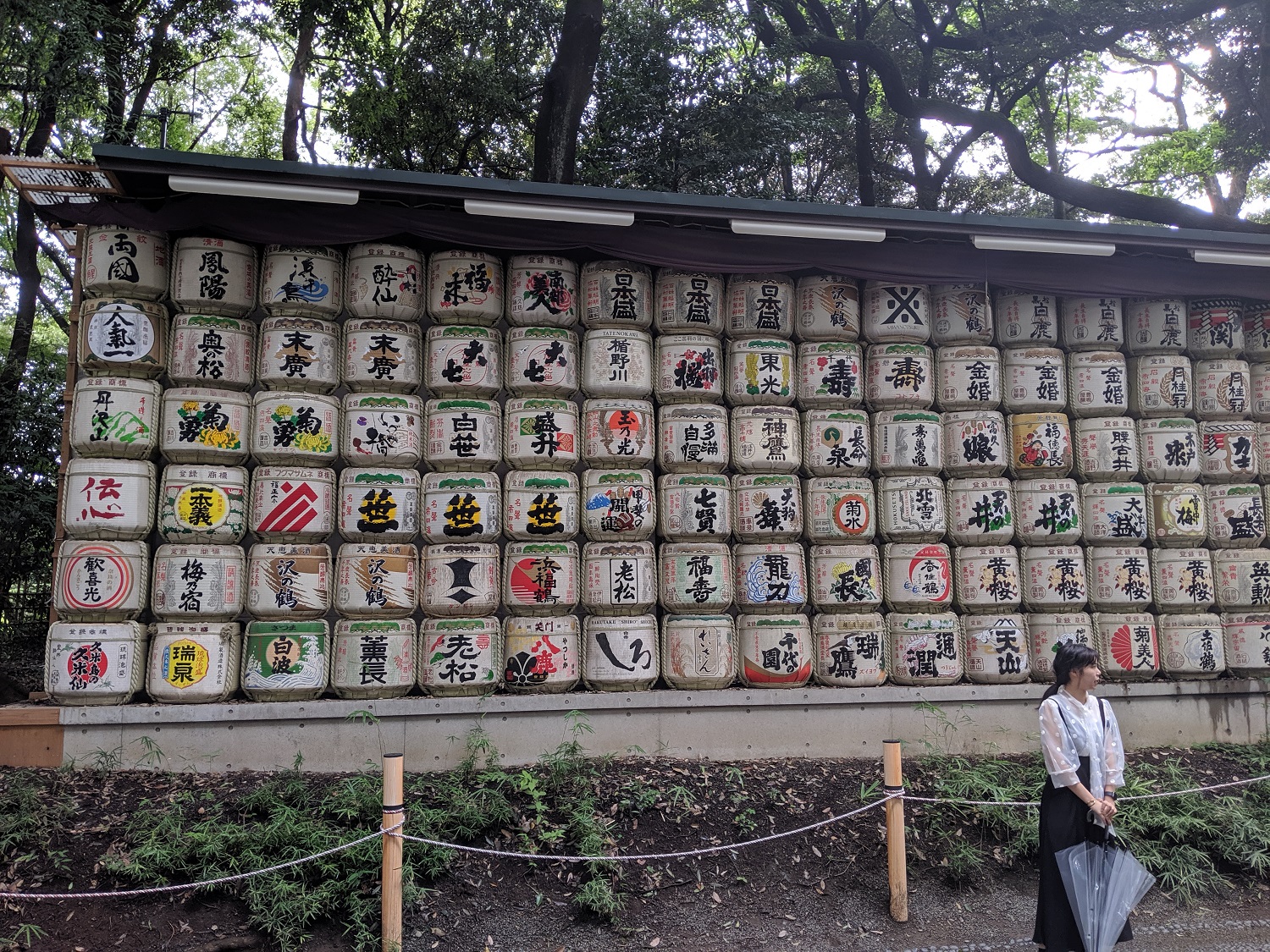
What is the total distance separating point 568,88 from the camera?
11.2 metres

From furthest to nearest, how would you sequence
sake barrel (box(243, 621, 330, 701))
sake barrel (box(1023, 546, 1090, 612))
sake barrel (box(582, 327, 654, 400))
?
sake barrel (box(1023, 546, 1090, 612)) → sake barrel (box(582, 327, 654, 400)) → sake barrel (box(243, 621, 330, 701))

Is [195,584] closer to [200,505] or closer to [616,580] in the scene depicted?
[200,505]

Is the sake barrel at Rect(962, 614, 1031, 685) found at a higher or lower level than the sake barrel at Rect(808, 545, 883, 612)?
lower

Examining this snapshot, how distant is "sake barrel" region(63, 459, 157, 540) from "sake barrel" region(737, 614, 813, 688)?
428 centimetres

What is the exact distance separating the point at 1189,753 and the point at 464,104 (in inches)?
499

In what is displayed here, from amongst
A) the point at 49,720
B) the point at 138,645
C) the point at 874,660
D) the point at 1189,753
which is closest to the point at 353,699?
the point at 138,645

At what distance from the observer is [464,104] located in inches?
558

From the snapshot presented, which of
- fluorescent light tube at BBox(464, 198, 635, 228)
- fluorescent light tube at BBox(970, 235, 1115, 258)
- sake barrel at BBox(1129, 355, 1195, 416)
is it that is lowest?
sake barrel at BBox(1129, 355, 1195, 416)

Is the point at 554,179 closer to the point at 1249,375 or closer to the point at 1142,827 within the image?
the point at 1249,375

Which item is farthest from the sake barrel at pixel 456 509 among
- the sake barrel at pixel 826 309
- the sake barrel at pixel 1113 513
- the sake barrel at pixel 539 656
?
the sake barrel at pixel 1113 513

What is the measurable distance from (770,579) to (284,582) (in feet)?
11.2

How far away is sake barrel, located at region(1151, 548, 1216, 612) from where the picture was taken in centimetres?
724

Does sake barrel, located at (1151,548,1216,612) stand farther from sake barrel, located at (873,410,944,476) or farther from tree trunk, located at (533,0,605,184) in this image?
tree trunk, located at (533,0,605,184)

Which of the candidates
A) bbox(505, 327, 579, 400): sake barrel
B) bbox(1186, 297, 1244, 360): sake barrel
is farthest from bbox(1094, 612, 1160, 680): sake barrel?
bbox(505, 327, 579, 400): sake barrel
